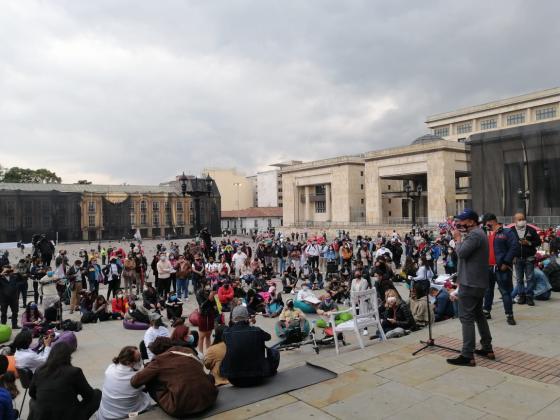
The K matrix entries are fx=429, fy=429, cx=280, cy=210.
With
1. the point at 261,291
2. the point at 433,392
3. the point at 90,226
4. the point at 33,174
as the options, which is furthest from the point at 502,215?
the point at 33,174

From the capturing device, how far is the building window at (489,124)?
70.9 metres

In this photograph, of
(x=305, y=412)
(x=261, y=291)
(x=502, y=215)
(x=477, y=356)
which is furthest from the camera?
(x=502, y=215)

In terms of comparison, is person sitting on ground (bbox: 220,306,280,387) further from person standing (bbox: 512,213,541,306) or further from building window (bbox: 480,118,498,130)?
building window (bbox: 480,118,498,130)

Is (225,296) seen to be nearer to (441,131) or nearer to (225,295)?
(225,295)

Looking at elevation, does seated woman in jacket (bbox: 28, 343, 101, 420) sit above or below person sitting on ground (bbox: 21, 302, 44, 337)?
above

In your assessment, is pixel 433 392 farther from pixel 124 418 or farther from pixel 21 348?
pixel 21 348

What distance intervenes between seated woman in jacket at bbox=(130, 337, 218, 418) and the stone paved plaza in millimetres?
190

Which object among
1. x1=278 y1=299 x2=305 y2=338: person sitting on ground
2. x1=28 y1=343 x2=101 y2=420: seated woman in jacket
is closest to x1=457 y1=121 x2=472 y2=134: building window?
x1=278 y1=299 x2=305 y2=338: person sitting on ground

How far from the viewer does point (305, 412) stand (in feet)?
12.7

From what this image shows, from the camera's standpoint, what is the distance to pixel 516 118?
6812 cm

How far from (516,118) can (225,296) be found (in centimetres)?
7125

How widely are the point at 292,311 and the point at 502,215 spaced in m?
30.9

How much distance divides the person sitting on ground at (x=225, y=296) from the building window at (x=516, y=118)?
7034 centimetres

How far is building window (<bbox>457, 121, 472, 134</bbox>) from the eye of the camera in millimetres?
73875
